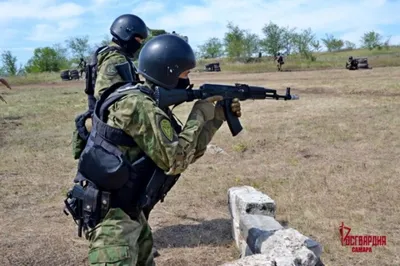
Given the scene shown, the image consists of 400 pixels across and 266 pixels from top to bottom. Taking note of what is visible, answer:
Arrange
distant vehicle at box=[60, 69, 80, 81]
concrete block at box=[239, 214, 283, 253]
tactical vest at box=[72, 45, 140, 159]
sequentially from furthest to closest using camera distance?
1. distant vehicle at box=[60, 69, 80, 81]
2. tactical vest at box=[72, 45, 140, 159]
3. concrete block at box=[239, 214, 283, 253]

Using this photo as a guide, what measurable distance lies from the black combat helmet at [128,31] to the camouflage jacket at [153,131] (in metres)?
1.92

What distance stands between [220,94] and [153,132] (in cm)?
66

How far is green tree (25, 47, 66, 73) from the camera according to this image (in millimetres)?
61344

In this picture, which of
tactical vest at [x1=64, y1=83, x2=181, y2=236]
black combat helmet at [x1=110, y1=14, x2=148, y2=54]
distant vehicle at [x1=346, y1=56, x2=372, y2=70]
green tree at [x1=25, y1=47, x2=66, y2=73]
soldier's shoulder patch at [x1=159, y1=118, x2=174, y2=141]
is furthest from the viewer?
green tree at [x1=25, y1=47, x2=66, y2=73]

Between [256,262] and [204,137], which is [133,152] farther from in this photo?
[256,262]

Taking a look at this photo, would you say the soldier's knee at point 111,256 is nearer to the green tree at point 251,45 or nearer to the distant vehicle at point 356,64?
the distant vehicle at point 356,64

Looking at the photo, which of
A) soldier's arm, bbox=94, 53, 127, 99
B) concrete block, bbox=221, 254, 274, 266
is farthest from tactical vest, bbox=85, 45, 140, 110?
concrete block, bbox=221, 254, 274, 266

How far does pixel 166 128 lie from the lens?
2598 millimetres

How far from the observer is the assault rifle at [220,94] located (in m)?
2.82

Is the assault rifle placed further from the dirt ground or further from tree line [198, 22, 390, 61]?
tree line [198, 22, 390, 61]

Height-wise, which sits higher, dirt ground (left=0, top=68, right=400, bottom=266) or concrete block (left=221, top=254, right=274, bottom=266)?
concrete block (left=221, top=254, right=274, bottom=266)

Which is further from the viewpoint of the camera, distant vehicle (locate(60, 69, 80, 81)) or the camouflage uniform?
distant vehicle (locate(60, 69, 80, 81))

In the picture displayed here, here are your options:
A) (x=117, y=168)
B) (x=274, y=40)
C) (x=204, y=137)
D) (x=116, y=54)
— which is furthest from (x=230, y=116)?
(x=274, y=40)

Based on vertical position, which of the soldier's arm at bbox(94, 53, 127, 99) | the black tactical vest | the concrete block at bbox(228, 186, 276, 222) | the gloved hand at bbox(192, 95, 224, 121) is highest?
the soldier's arm at bbox(94, 53, 127, 99)
